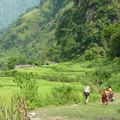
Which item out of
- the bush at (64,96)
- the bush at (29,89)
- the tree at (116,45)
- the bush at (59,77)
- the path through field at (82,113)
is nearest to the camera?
the path through field at (82,113)

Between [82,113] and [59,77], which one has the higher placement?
[59,77]

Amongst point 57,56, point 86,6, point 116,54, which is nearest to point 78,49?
point 57,56

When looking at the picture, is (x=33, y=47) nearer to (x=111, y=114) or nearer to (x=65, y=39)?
(x=65, y=39)

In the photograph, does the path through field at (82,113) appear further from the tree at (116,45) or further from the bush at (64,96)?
the tree at (116,45)

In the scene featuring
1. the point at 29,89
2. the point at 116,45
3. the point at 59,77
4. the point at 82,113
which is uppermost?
the point at 116,45

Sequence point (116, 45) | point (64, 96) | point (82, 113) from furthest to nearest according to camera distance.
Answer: point (116, 45) < point (64, 96) < point (82, 113)

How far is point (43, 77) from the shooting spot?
59.3 metres

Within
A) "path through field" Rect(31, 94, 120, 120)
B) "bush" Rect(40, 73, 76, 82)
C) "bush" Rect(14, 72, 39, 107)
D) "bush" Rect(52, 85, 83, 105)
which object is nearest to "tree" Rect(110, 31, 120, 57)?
"bush" Rect(40, 73, 76, 82)

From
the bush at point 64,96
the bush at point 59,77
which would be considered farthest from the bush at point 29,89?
the bush at point 59,77

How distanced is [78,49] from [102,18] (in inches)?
408

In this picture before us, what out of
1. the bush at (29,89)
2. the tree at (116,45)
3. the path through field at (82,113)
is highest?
the tree at (116,45)

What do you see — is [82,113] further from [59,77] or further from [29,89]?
[59,77]

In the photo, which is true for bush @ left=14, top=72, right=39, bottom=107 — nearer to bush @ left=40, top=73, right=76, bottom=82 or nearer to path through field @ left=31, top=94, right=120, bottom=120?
path through field @ left=31, top=94, right=120, bottom=120

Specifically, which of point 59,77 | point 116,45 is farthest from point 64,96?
point 116,45
